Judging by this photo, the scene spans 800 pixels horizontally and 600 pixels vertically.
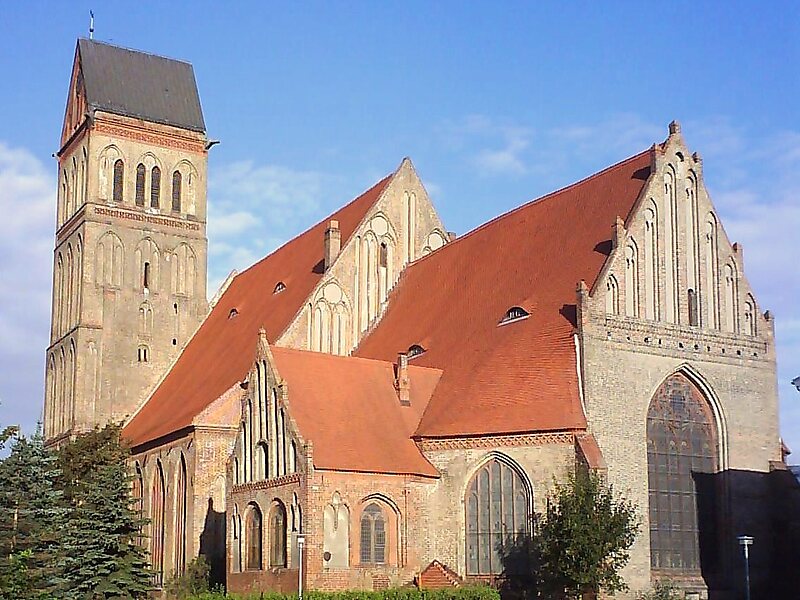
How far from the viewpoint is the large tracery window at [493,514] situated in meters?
32.8

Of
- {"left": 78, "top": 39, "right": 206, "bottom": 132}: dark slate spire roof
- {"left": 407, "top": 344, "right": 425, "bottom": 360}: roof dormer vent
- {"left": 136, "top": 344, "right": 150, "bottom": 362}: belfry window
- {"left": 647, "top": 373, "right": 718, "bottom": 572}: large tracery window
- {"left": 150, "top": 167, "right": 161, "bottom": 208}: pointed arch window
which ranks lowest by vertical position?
{"left": 647, "top": 373, "right": 718, "bottom": 572}: large tracery window

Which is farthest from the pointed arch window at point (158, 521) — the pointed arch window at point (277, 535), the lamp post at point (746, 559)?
the lamp post at point (746, 559)

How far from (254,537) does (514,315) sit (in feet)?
32.2

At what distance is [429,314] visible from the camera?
40.4 meters

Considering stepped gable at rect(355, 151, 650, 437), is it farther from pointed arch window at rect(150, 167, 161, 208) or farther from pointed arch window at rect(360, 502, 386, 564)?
pointed arch window at rect(150, 167, 161, 208)

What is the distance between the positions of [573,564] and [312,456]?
7.29 m

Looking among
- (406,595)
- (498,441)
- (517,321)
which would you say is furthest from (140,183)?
(406,595)

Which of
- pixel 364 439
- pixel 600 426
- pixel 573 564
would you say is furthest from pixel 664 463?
pixel 364 439

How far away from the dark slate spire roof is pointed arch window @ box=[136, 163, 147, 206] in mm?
2208

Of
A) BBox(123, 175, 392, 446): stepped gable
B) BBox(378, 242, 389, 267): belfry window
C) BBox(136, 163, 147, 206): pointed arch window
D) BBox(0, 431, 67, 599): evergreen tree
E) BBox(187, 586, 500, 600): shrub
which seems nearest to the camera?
BBox(0, 431, 67, 599): evergreen tree

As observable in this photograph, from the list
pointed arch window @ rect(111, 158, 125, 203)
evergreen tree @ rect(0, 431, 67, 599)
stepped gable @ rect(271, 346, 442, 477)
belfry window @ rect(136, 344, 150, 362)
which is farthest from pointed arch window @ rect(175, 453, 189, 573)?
pointed arch window @ rect(111, 158, 125, 203)

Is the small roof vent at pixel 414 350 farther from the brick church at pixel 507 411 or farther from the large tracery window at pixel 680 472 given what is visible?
the large tracery window at pixel 680 472

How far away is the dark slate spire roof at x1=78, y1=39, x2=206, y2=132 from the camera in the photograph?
54.0 metres

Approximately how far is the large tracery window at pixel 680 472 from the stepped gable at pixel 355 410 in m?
6.15
